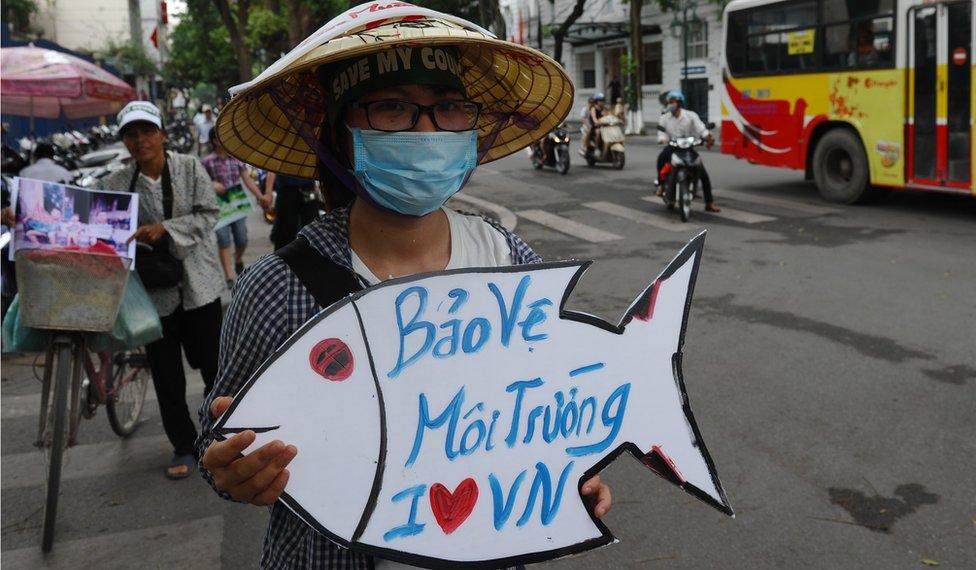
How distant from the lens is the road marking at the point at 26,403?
5328mm

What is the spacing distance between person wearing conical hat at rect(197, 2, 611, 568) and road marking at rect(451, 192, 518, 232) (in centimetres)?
980

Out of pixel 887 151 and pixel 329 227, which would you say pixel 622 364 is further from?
pixel 887 151

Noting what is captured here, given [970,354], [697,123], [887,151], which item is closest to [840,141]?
[887,151]

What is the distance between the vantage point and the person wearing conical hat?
152 cm

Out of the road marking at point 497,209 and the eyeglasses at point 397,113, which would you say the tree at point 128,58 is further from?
the eyeglasses at point 397,113

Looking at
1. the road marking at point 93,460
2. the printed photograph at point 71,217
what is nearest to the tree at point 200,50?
the road marking at point 93,460

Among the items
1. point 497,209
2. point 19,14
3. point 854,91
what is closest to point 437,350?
point 854,91

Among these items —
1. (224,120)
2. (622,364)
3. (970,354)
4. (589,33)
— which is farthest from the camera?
(589,33)

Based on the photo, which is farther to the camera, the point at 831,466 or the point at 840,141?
the point at 840,141

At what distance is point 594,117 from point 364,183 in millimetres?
16862

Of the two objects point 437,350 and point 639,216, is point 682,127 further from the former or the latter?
point 437,350

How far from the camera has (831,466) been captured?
3.97m

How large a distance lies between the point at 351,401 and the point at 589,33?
39454mm

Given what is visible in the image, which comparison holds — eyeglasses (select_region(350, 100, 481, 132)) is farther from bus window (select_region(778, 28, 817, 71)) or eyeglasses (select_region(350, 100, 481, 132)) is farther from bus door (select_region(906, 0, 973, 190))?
bus window (select_region(778, 28, 817, 71))
